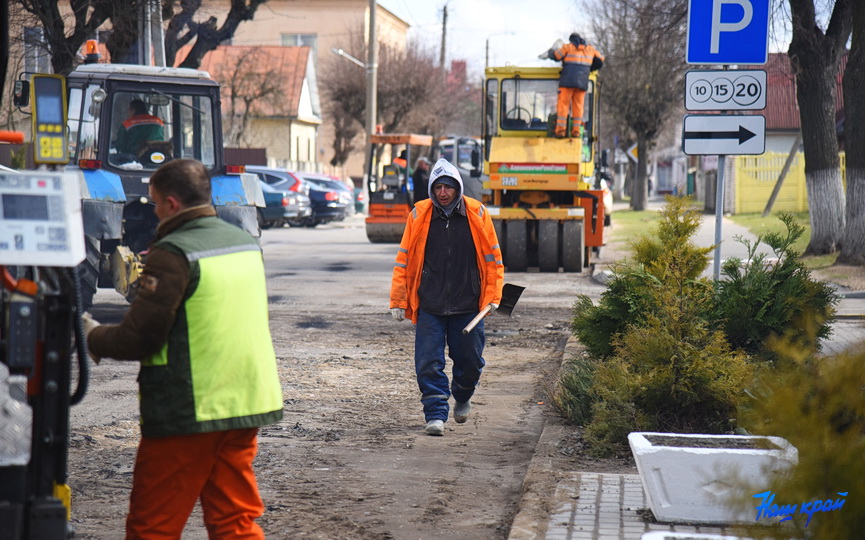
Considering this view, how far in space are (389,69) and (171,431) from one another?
5325cm

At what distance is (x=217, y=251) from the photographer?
12.0ft

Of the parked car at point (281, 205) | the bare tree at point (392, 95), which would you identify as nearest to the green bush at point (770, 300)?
the parked car at point (281, 205)

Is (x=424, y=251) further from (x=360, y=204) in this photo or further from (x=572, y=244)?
(x=360, y=204)

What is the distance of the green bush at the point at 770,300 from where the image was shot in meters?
7.26

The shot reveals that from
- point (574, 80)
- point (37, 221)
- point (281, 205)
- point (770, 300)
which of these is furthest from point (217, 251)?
point (281, 205)

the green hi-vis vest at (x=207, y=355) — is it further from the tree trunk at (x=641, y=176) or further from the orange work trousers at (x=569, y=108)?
the tree trunk at (x=641, y=176)

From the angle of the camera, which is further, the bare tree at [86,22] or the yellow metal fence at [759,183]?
the yellow metal fence at [759,183]

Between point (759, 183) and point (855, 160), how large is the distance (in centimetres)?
2171

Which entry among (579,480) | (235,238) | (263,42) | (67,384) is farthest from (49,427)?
(263,42)

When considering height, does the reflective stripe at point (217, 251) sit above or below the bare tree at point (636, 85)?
below

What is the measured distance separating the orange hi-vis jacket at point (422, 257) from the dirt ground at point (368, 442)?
83 cm

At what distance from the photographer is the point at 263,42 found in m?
71.6

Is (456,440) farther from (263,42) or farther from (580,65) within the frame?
(263,42)

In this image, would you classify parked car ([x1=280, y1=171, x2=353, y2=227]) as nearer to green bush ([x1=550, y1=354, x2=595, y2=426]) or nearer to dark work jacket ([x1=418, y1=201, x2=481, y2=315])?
dark work jacket ([x1=418, y1=201, x2=481, y2=315])
